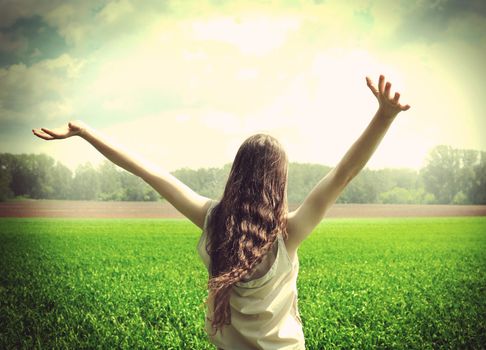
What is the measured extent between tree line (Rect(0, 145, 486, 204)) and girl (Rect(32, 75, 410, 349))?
128 feet

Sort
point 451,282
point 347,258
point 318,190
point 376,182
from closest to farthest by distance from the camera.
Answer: point 318,190 → point 451,282 → point 347,258 → point 376,182

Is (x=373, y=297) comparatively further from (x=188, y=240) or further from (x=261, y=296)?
(x=188, y=240)

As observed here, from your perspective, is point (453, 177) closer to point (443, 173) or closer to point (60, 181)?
point (443, 173)

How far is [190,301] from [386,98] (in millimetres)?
7412

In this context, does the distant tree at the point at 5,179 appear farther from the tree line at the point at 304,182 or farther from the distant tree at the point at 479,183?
the distant tree at the point at 479,183

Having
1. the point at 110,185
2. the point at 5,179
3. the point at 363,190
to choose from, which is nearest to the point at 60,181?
the point at 110,185

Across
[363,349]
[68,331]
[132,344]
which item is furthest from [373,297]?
[68,331]

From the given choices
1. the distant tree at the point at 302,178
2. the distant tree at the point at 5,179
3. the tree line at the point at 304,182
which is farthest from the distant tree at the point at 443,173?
the distant tree at the point at 5,179

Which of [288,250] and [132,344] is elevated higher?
[288,250]

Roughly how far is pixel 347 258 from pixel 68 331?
1123 centimetres

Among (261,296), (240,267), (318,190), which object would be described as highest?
(318,190)

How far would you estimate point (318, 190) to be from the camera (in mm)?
2150

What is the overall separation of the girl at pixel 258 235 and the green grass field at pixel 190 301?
282cm

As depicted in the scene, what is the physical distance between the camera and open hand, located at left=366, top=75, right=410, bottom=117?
6.49 ft
